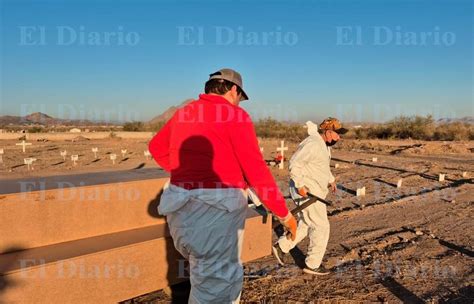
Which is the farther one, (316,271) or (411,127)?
(411,127)

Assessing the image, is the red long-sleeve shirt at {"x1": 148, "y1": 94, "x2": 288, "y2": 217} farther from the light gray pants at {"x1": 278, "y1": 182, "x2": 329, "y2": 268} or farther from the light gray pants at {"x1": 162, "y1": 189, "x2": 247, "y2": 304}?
the light gray pants at {"x1": 278, "y1": 182, "x2": 329, "y2": 268}

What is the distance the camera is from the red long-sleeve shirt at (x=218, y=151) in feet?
8.33

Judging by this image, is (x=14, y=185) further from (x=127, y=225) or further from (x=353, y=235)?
(x=353, y=235)

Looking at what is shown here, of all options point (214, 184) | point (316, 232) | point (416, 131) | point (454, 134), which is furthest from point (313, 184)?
point (416, 131)

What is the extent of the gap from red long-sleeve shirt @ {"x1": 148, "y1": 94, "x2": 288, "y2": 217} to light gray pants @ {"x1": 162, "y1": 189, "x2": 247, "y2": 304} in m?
0.12

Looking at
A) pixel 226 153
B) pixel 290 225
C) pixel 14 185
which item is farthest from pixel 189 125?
pixel 14 185

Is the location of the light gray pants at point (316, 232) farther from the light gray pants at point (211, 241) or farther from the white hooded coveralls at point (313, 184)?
the light gray pants at point (211, 241)

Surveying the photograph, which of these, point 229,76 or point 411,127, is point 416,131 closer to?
point 411,127

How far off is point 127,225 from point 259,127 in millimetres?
55041

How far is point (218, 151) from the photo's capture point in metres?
2.59

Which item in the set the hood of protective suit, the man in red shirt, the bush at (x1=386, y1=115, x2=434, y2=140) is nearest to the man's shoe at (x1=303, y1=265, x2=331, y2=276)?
the hood of protective suit

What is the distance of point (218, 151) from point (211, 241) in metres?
0.58

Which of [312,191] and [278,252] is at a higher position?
[312,191]

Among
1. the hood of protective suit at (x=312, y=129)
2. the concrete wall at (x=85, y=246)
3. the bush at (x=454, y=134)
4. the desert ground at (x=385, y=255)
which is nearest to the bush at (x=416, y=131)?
the bush at (x=454, y=134)
